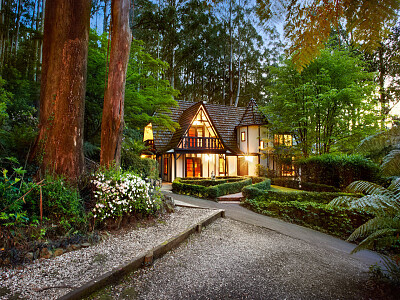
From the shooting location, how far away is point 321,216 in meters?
7.09

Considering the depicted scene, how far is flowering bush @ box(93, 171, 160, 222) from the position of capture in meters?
4.44

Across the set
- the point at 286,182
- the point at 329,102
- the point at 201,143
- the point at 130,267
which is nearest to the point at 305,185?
the point at 286,182

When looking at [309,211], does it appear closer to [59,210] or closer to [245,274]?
[245,274]

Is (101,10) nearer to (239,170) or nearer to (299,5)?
(239,170)

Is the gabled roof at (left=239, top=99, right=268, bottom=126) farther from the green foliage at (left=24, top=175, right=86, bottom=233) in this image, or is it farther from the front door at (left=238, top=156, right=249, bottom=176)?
the green foliage at (left=24, top=175, right=86, bottom=233)

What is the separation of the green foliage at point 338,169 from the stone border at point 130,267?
10.0 m

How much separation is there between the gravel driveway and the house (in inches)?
Result: 511

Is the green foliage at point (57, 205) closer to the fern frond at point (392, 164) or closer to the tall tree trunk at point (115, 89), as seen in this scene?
the tall tree trunk at point (115, 89)

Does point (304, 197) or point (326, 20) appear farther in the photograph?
point (304, 197)

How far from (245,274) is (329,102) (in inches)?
493

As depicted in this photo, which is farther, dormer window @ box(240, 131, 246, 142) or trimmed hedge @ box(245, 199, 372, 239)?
dormer window @ box(240, 131, 246, 142)

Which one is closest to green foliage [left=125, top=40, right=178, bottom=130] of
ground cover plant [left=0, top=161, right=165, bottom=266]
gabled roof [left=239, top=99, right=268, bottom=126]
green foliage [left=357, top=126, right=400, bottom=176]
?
ground cover plant [left=0, top=161, right=165, bottom=266]

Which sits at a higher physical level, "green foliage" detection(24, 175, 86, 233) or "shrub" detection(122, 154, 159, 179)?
"shrub" detection(122, 154, 159, 179)

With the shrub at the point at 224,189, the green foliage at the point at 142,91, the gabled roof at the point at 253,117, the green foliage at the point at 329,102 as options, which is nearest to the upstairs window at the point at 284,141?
the green foliage at the point at 329,102
